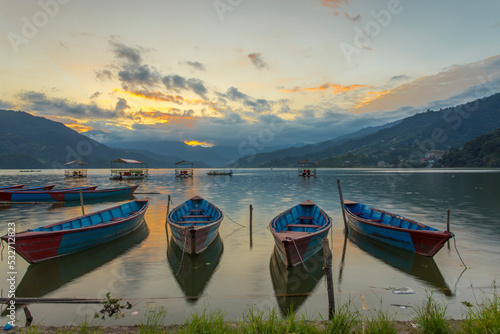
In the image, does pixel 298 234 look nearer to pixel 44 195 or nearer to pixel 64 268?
pixel 64 268

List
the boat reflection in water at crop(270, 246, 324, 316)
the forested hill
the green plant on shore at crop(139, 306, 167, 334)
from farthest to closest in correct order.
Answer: the forested hill < the boat reflection in water at crop(270, 246, 324, 316) < the green plant on shore at crop(139, 306, 167, 334)

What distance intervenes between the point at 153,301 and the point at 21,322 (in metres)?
3.66

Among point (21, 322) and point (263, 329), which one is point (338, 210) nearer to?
point (263, 329)

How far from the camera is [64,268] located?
12.3 meters

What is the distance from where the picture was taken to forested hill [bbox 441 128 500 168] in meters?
150

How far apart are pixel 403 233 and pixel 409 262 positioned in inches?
61.0

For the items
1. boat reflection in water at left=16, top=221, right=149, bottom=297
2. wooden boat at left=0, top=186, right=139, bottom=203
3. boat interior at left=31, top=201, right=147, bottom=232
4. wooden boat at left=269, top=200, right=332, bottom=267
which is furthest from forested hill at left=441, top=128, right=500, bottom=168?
boat reflection in water at left=16, top=221, right=149, bottom=297

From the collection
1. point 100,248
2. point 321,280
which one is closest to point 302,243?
point 321,280

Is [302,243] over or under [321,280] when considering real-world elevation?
over

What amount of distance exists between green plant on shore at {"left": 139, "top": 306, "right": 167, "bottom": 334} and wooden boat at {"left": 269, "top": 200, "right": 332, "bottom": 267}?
5.12m

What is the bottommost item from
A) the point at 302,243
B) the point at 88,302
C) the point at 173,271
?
the point at 173,271

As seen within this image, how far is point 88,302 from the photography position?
25.8 ft

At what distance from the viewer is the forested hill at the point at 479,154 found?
150 metres

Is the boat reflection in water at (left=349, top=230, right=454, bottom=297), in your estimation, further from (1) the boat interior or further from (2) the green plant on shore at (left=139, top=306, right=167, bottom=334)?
(1) the boat interior
